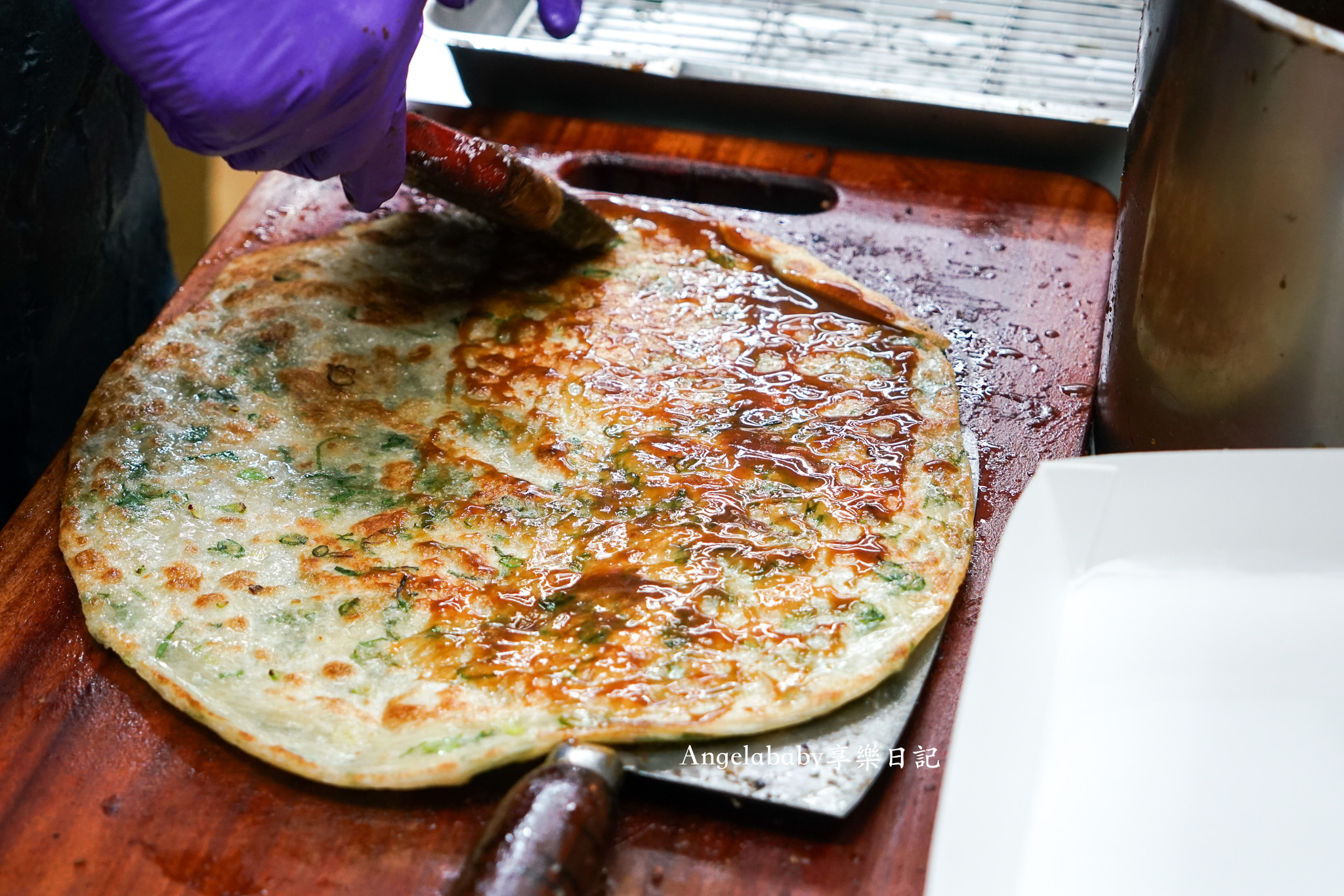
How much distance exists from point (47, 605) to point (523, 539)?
545 mm

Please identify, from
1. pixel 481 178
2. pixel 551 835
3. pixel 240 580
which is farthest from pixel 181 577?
pixel 481 178

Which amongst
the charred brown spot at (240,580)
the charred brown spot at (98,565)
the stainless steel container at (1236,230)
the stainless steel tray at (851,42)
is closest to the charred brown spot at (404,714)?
the charred brown spot at (240,580)

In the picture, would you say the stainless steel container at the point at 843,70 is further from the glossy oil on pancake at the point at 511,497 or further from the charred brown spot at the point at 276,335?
the charred brown spot at the point at 276,335

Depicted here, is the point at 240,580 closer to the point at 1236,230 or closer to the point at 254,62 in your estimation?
the point at 254,62

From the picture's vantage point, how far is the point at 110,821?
1.11 metres

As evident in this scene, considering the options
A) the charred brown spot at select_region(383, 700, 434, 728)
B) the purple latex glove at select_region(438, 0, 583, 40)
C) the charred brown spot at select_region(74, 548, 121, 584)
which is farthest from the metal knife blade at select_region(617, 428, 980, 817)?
the purple latex glove at select_region(438, 0, 583, 40)

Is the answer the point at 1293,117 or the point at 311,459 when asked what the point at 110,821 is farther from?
the point at 1293,117

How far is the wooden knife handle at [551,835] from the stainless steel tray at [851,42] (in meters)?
1.30

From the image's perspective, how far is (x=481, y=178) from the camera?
5.14ft

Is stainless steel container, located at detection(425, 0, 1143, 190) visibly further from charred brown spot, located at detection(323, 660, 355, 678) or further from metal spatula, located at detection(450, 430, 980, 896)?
charred brown spot, located at detection(323, 660, 355, 678)

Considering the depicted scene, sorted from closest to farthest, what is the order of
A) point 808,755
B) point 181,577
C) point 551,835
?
point 551,835 < point 808,755 < point 181,577

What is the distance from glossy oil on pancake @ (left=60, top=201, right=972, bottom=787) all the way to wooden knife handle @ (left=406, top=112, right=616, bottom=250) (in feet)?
0.35

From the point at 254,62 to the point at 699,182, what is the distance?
0.88 m

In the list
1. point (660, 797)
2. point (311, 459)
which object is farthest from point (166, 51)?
point (660, 797)
